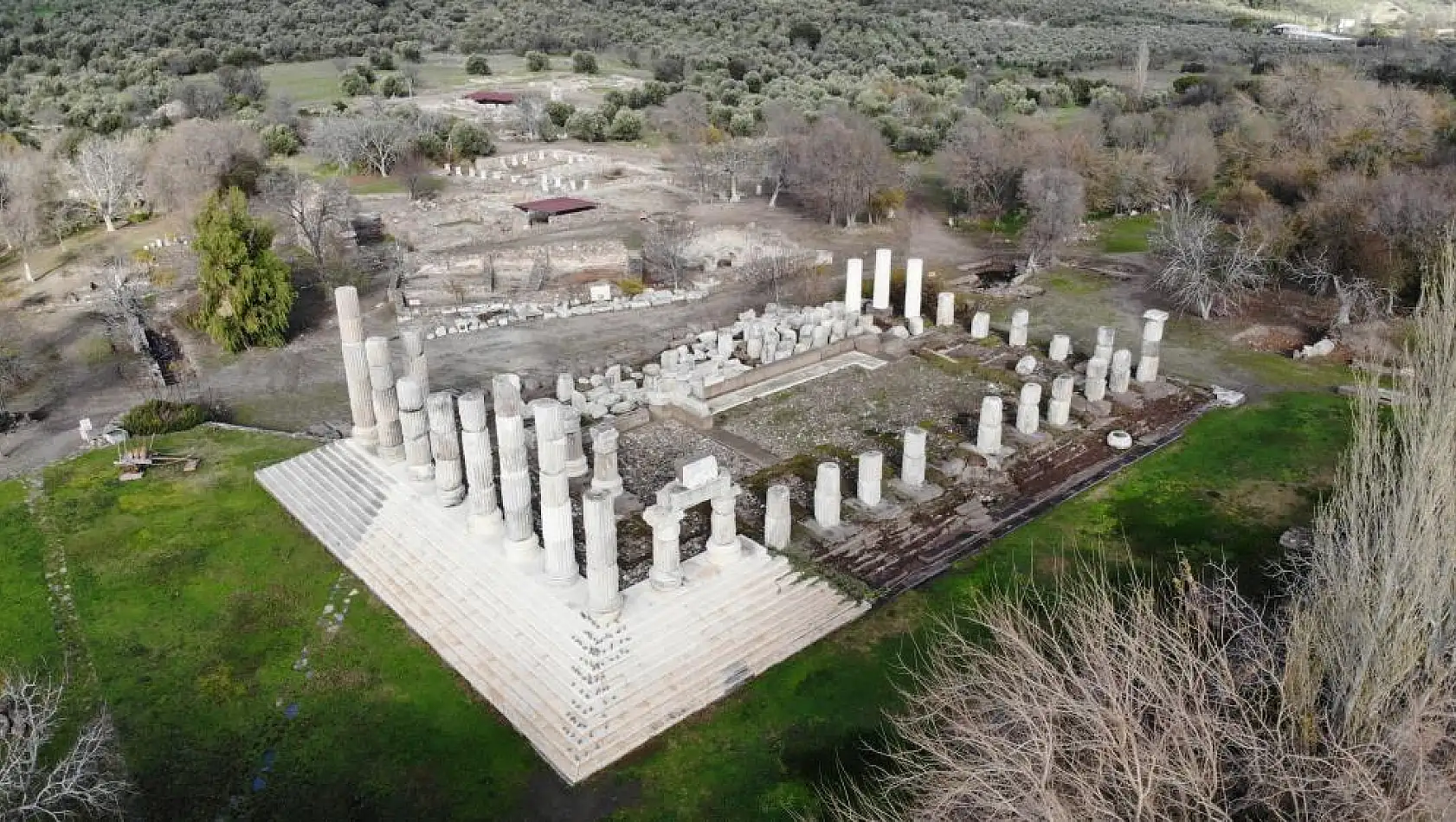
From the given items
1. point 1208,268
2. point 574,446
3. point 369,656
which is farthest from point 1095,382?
point 369,656

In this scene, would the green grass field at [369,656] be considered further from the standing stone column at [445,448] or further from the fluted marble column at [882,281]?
the fluted marble column at [882,281]

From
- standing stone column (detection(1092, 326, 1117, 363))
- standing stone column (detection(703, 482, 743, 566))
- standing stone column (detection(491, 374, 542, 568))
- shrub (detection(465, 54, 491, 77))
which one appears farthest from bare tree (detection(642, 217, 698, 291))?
shrub (detection(465, 54, 491, 77))

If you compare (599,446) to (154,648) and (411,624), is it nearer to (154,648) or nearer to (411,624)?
(411,624)

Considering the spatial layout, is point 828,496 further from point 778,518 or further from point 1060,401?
point 1060,401

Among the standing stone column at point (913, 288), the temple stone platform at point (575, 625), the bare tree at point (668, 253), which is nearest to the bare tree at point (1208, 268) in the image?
the standing stone column at point (913, 288)

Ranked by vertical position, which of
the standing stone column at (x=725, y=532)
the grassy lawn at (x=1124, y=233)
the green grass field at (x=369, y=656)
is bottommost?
the green grass field at (x=369, y=656)
